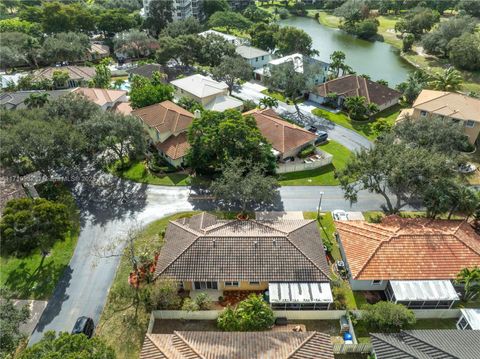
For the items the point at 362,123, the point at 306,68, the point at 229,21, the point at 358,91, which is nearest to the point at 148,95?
the point at 306,68

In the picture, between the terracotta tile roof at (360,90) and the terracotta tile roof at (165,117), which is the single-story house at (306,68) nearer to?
the terracotta tile roof at (360,90)

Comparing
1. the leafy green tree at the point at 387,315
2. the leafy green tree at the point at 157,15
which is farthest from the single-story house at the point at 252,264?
the leafy green tree at the point at 157,15

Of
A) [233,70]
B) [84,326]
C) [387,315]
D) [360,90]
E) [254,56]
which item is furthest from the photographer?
[254,56]

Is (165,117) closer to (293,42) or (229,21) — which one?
(293,42)

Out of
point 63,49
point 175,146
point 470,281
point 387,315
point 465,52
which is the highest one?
point 470,281

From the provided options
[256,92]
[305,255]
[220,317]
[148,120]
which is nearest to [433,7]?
[256,92]

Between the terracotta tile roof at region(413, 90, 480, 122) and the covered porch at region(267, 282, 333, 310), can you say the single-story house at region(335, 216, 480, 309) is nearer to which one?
the covered porch at region(267, 282, 333, 310)
